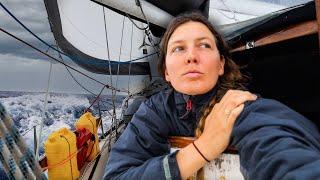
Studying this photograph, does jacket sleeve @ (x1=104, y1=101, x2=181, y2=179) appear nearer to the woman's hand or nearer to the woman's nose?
the woman's hand

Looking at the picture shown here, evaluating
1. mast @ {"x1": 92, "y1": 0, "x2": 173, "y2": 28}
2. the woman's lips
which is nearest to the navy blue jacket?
the woman's lips

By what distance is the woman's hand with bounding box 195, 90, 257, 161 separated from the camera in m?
1.02

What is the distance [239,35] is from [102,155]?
1907mm

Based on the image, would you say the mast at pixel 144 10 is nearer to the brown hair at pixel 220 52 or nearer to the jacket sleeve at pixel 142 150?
the brown hair at pixel 220 52

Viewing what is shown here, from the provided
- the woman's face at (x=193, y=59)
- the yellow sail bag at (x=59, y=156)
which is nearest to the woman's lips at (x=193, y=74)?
the woman's face at (x=193, y=59)

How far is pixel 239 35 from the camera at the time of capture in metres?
2.29

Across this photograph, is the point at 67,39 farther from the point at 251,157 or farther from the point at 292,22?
the point at 251,157

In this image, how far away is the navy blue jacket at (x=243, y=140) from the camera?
765 mm

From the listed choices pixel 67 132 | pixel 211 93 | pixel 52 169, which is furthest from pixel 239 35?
pixel 52 169

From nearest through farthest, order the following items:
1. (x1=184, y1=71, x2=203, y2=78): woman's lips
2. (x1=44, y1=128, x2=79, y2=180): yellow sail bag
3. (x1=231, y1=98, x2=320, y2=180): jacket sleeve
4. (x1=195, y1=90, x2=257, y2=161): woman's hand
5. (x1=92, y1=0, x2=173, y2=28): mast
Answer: (x1=231, y1=98, x2=320, y2=180): jacket sleeve, (x1=195, y1=90, x2=257, y2=161): woman's hand, (x1=184, y1=71, x2=203, y2=78): woman's lips, (x1=44, y1=128, x2=79, y2=180): yellow sail bag, (x1=92, y1=0, x2=173, y2=28): mast

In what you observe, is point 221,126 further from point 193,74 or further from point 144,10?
point 144,10

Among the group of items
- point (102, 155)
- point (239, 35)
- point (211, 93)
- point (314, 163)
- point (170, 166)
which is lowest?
point (102, 155)

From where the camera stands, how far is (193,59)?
1.22 m

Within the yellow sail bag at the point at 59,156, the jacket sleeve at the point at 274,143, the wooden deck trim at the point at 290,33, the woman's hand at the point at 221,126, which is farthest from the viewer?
the yellow sail bag at the point at 59,156
